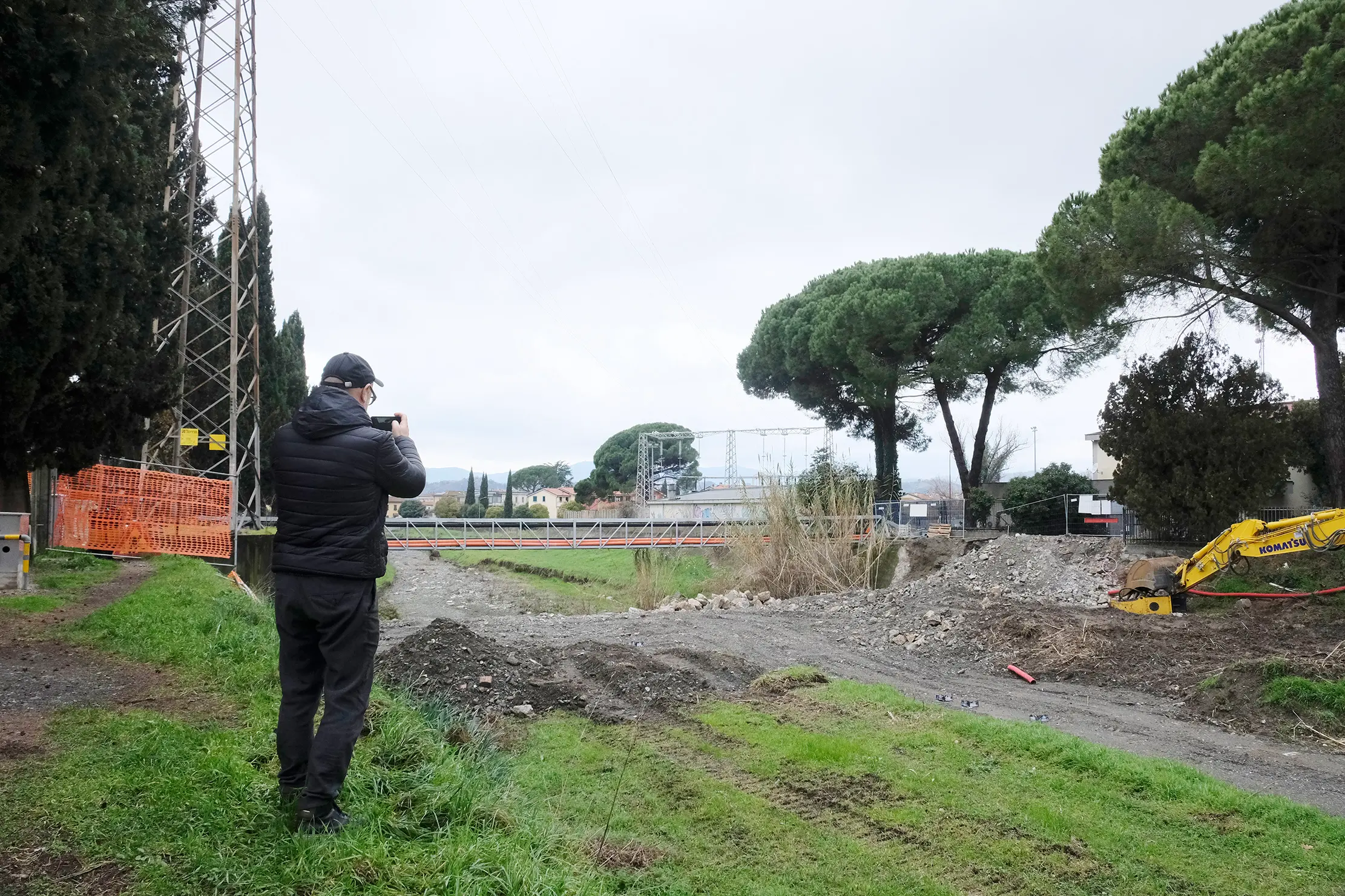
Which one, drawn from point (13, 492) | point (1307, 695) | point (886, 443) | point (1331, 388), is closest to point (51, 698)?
point (1307, 695)

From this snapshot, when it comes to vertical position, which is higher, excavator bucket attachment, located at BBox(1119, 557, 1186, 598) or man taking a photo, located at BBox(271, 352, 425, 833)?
man taking a photo, located at BBox(271, 352, 425, 833)

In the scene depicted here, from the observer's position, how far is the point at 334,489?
3.32 meters

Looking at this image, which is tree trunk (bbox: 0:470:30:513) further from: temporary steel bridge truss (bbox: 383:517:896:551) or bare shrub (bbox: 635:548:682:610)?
bare shrub (bbox: 635:548:682:610)

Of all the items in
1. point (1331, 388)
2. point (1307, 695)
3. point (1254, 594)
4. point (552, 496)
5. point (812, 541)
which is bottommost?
point (1307, 695)

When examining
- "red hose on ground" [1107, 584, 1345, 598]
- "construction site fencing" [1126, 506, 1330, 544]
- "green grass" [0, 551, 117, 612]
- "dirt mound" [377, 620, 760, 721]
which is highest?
"construction site fencing" [1126, 506, 1330, 544]

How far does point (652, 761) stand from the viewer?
6211 mm

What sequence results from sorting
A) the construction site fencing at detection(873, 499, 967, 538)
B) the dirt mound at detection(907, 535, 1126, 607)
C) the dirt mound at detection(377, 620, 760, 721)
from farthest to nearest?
1. the construction site fencing at detection(873, 499, 967, 538)
2. the dirt mound at detection(907, 535, 1126, 607)
3. the dirt mound at detection(377, 620, 760, 721)

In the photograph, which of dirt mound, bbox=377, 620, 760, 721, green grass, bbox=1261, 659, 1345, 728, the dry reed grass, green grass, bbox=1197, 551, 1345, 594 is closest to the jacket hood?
dirt mound, bbox=377, 620, 760, 721

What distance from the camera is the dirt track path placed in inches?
250

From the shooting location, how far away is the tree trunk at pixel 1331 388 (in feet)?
54.2

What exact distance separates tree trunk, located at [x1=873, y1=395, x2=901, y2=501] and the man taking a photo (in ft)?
92.4

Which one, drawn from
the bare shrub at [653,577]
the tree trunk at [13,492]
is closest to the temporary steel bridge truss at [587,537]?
the bare shrub at [653,577]

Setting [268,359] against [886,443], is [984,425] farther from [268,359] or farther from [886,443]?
[268,359]

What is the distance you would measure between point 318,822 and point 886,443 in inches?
1208
